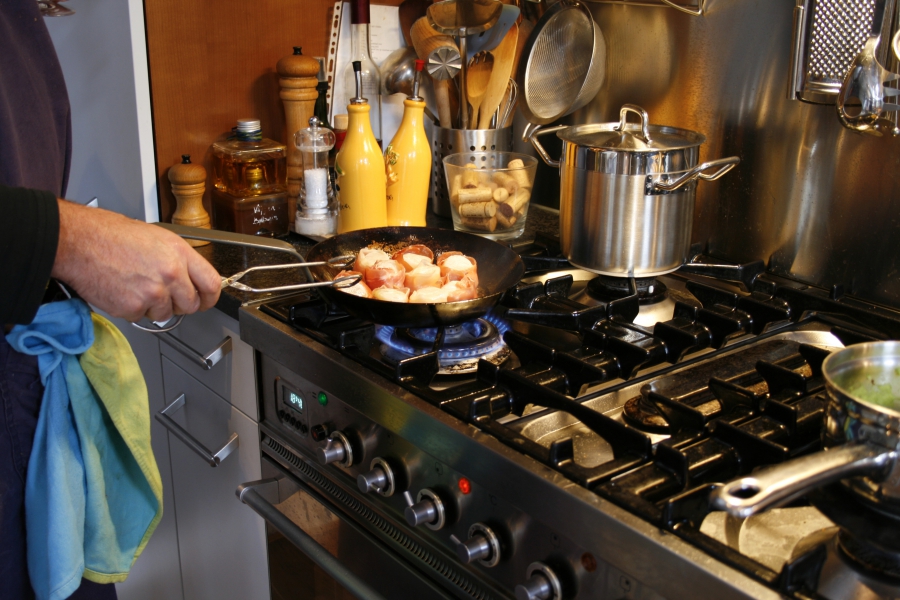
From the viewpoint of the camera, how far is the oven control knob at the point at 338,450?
3.23 feet

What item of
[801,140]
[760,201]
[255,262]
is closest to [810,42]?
[801,140]

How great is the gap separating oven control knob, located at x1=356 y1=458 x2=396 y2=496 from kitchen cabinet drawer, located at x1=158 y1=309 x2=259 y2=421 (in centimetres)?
35

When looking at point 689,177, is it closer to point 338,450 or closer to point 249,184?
point 338,450

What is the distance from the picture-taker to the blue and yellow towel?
38.2 inches

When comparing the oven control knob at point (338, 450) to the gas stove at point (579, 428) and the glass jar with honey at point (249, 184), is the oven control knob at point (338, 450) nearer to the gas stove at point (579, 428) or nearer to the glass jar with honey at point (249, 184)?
the gas stove at point (579, 428)

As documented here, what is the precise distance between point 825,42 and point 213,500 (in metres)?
1.19

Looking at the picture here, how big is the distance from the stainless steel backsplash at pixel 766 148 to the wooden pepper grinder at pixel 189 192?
2.62 ft

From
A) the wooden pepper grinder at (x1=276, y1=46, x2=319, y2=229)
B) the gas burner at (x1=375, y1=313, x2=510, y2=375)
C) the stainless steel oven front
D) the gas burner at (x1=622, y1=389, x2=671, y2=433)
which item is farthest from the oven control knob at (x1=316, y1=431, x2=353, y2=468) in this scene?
the wooden pepper grinder at (x1=276, y1=46, x2=319, y2=229)

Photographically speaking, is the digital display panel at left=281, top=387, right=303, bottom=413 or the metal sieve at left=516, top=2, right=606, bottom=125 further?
the metal sieve at left=516, top=2, right=606, bottom=125

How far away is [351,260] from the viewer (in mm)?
1167

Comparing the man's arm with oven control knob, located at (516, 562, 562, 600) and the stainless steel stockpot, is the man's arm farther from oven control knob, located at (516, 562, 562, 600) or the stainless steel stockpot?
the stainless steel stockpot

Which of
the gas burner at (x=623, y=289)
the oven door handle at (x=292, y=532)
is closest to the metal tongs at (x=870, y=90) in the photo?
the gas burner at (x=623, y=289)

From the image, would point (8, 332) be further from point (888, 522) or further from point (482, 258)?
point (888, 522)

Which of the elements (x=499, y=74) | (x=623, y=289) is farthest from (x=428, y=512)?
(x=499, y=74)
